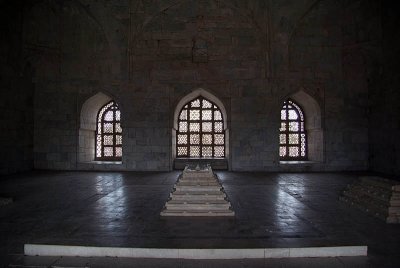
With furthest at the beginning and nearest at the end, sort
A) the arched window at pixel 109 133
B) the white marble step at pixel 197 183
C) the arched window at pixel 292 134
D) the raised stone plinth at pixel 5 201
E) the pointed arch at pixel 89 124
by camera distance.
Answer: the arched window at pixel 109 133, the arched window at pixel 292 134, the pointed arch at pixel 89 124, the raised stone plinth at pixel 5 201, the white marble step at pixel 197 183

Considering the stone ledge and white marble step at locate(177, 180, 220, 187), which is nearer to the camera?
the stone ledge

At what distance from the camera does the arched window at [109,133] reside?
10133 millimetres

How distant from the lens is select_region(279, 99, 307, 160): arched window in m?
10.0

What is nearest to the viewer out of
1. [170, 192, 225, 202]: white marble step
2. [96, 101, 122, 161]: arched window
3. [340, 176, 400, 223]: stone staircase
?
[340, 176, 400, 223]: stone staircase

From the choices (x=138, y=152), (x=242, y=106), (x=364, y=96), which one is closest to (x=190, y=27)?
(x=242, y=106)

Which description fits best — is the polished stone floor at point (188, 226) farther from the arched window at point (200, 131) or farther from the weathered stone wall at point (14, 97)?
the arched window at point (200, 131)

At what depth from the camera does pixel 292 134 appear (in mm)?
10070

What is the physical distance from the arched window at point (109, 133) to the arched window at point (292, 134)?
17.2ft

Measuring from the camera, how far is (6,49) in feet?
27.9

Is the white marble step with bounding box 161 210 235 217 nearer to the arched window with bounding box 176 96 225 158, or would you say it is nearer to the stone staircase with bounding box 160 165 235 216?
the stone staircase with bounding box 160 165 235 216

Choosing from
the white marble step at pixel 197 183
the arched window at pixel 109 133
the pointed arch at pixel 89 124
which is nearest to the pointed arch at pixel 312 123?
the arched window at pixel 109 133

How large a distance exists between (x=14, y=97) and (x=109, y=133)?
285 cm

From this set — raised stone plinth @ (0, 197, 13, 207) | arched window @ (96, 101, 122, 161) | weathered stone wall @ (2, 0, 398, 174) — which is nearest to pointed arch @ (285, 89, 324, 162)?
weathered stone wall @ (2, 0, 398, 174)

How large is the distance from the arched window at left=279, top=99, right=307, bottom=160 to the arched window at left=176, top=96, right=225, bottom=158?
1948 millimetres
